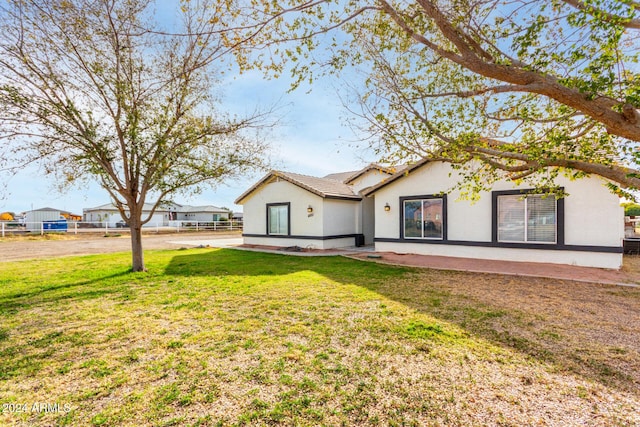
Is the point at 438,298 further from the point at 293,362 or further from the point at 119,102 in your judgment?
the point at 119,102

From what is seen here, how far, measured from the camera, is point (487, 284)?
7.77 m

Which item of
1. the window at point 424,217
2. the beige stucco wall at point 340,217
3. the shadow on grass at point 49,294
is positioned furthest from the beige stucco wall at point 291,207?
the shadow on grass at point 49,294

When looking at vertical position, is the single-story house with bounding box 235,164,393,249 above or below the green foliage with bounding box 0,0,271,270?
below

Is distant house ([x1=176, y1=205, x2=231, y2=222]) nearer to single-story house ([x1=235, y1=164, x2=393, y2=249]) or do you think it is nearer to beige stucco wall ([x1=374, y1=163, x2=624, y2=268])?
single-story house ([x1=235, y1=164, x2=393, y2=249])

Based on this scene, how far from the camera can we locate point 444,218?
39.6 ft

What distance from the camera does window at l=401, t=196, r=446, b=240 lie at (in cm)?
1226

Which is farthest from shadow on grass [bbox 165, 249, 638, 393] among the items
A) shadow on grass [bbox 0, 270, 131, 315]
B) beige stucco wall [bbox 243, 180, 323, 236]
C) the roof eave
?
the roof eave

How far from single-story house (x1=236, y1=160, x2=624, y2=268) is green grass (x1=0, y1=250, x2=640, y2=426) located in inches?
159

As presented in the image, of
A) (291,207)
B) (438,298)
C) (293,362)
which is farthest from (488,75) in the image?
(291,207)

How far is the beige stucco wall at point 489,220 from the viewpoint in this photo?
30.7 feet

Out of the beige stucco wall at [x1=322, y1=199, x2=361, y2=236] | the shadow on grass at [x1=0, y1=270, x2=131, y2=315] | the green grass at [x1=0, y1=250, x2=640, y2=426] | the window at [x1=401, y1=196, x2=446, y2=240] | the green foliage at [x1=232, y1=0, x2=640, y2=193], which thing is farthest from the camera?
the beige stucco wall at [x1=322, y1=199, x2=361, y2=236]

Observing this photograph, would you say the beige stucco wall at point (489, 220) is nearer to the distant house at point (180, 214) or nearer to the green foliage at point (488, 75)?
the green foliage at point (488, 75)

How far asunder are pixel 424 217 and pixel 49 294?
12219 mm

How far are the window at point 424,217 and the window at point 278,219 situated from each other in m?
6.56
